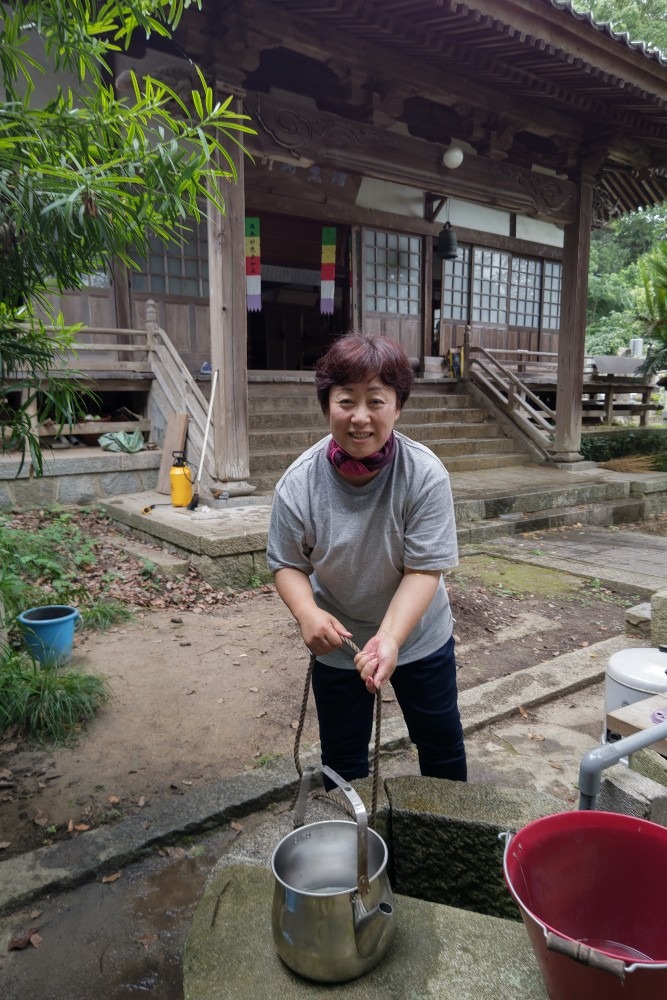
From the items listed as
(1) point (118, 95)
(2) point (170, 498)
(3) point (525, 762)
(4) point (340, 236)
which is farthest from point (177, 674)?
(4) point (340, 236)

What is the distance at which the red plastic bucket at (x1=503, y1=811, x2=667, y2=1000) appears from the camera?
1.41 metres

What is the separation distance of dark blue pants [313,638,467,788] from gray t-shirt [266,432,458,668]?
282mm

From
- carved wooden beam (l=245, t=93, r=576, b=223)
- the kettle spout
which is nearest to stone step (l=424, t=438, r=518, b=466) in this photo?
carved wooden beam (l=245, t=93, r=576, b=223)

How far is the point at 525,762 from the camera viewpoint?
349 centimetres

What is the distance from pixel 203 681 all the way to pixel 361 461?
9.40ft

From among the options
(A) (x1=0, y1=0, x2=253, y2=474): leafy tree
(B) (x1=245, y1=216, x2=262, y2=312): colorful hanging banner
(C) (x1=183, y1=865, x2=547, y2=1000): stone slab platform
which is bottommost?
(C) (x1=183, y1=865, x2=547, y2=1000): stone slab platform

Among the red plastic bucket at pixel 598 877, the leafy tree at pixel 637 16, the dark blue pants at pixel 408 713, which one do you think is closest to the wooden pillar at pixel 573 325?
the dark blue pants at pixel 408 713

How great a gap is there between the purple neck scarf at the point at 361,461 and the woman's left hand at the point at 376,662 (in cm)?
53

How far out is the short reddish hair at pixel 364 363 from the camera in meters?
1.96

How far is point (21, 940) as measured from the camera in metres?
2.35

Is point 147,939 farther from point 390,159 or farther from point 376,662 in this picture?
point 390,159

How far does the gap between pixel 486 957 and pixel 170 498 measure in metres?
6.76

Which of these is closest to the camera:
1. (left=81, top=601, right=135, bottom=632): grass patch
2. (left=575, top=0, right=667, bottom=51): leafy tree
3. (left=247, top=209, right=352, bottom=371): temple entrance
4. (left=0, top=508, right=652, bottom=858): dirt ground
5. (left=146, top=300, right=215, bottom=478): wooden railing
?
(left=0, top=508, right=652, bottom=858): dirt ground

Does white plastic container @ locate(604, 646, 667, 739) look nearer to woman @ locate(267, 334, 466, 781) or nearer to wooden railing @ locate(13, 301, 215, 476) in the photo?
woman @ locate(267, 334, 466, 781)
